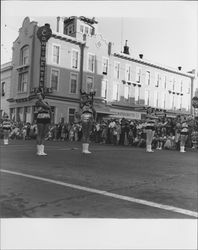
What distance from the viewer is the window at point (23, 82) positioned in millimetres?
4031

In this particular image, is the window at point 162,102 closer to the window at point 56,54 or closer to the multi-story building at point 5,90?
the window at point 56,54

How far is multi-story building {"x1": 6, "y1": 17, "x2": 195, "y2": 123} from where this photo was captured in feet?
13.1

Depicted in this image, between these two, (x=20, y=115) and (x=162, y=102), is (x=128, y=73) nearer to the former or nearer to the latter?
(x=162, y=102)

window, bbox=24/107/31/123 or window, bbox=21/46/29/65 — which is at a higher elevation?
window, bbox=21/46/29/65

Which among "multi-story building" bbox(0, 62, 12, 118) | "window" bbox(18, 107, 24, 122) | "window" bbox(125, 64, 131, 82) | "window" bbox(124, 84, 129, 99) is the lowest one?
"window" bbox(18, 107, 24, 122)

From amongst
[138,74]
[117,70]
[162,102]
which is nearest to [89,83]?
[117,70]

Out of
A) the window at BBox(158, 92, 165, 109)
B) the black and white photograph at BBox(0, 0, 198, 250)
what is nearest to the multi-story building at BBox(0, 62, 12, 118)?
the black and white photograph at BBox(0, 0, 198, 250)

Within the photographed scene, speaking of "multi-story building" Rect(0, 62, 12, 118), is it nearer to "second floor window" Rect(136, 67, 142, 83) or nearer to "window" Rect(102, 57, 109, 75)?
"window" Rect(102, 57, 109, 75)

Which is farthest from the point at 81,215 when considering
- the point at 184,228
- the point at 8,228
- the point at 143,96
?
the point at 143,96

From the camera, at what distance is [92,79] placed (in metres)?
4.60

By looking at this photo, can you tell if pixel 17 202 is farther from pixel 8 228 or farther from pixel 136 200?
pixel 136 200

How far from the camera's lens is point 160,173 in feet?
16.5

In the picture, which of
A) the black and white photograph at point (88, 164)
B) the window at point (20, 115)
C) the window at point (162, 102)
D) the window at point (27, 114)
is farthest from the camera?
the window at point (162, 102)

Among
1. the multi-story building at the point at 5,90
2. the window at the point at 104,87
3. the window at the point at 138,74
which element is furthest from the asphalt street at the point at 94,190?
the window at the point at 138,74
